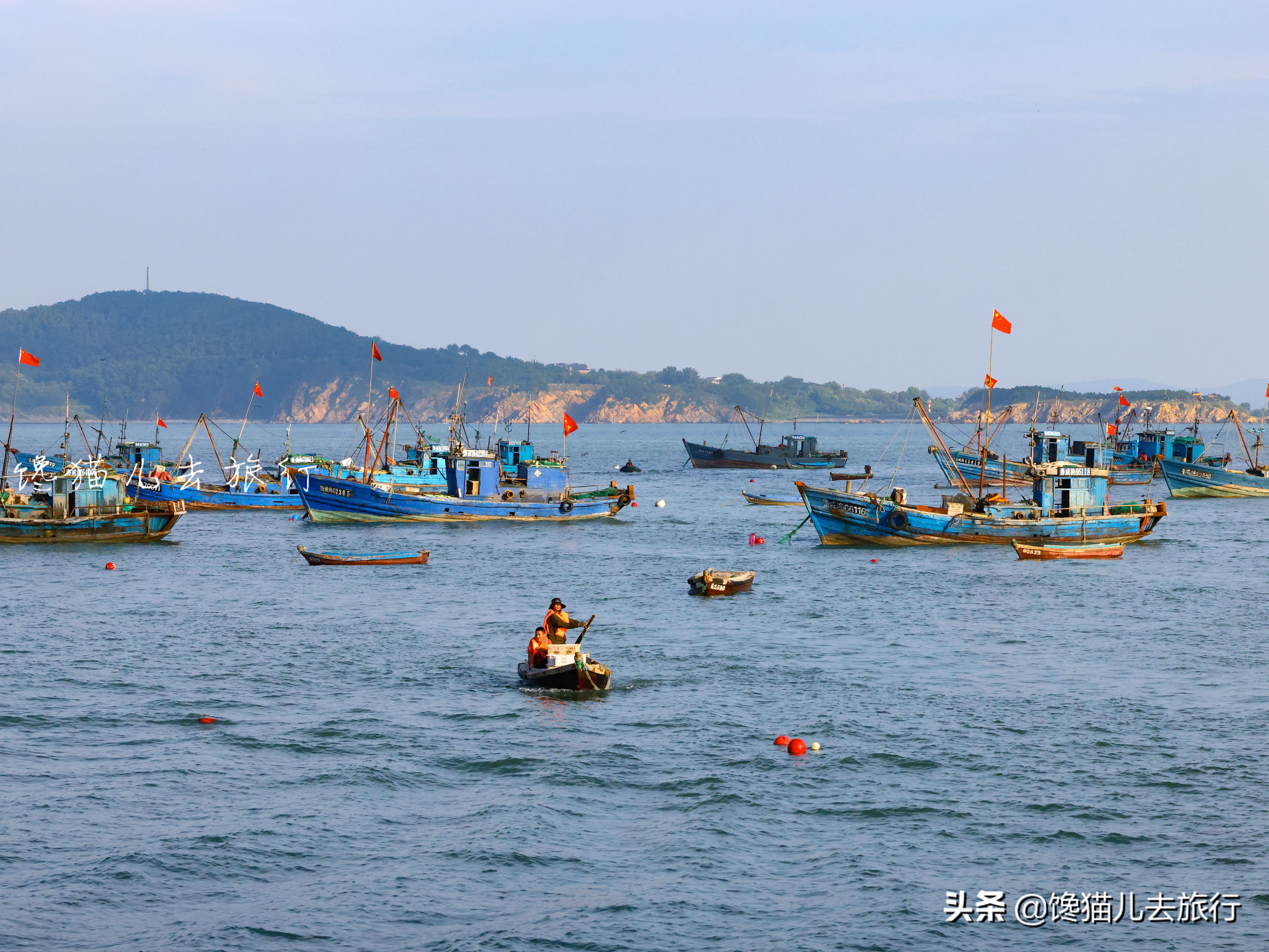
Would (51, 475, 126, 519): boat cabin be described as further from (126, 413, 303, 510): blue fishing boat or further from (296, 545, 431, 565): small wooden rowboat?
(126, 413, 303, 510): blue fishing boat

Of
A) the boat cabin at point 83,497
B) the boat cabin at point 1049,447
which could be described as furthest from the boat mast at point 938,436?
the boat cabin at point 83,497

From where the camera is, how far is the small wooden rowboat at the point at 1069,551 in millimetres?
58219

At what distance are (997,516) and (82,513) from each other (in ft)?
143

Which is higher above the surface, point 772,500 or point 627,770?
point 772,500

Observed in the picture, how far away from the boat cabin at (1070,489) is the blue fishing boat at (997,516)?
1.4 inches

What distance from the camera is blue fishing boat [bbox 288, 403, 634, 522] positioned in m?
75.0

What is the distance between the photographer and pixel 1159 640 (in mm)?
40688

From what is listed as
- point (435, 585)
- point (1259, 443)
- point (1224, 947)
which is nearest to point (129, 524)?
point (435, 585)

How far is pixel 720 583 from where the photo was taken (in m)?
50.1

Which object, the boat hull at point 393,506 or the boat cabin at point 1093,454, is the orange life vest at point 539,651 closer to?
the boat hull at point 393,506

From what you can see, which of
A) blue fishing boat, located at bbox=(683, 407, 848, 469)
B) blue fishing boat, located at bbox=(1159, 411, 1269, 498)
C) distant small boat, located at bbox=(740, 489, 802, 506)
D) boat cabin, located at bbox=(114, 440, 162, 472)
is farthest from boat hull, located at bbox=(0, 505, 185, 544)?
blue fishing boat, located at bbox=(683, 407, 848, 469)

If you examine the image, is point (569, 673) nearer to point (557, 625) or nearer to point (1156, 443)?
point (557, 625)

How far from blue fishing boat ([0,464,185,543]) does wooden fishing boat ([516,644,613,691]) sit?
39240 mm

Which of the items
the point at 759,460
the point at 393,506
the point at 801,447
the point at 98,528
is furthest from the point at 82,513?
the point at 801,447
